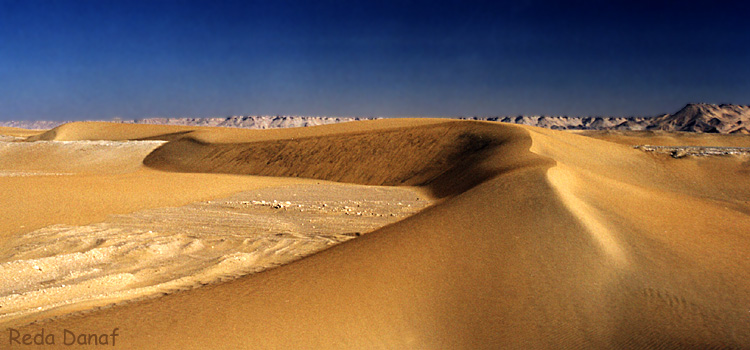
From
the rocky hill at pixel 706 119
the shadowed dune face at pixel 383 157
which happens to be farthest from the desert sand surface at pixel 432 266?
the rocky hill at pixel 706 119

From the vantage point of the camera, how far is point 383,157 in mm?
23281

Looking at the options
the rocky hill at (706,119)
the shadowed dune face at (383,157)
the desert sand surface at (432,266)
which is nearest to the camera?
the desert sand surface at (432,266)

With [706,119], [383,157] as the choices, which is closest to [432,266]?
[383,157]

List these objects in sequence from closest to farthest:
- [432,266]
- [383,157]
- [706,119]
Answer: [432,266] < [383,157] < [706,119]

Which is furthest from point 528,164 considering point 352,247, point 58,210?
point 58,210

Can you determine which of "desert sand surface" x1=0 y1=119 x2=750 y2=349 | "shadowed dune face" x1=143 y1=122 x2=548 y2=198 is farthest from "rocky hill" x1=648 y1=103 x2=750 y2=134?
"desert sand surface" x1=0 y1=119 x2=750 y2=349

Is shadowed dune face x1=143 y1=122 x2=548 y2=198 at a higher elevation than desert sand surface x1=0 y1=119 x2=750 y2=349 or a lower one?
higher

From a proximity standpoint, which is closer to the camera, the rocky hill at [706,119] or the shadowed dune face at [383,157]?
the shadowed dune face at [383,157]

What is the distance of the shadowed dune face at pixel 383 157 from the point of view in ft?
60.2

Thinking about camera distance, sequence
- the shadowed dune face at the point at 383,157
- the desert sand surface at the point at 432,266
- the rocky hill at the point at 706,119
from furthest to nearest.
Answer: the rocky hill at the point at 706,119
the shadowed dune face at the point at 383,157
the desert sand surface at the point at 432,266

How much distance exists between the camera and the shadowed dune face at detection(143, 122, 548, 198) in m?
18.4

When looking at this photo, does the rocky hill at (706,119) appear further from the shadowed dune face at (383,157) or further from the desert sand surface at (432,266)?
the desert sand surface at (432,266)

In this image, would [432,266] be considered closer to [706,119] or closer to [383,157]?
[383,157]

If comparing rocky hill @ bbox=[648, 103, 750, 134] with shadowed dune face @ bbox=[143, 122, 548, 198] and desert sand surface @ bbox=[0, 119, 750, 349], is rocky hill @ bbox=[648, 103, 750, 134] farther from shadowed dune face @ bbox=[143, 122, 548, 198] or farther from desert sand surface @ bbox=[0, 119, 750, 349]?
desert sand surface @ bbox=[0, 119, 750, 349]
